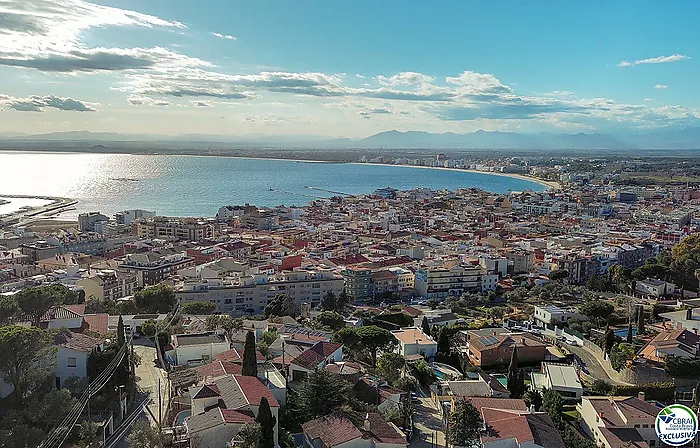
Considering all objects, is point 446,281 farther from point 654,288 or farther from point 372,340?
point 372,340

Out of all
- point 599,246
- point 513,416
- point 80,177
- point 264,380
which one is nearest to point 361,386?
point 264,380

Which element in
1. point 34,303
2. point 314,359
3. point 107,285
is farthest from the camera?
point 107,285

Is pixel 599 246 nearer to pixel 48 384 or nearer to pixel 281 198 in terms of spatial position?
pixel 48 384

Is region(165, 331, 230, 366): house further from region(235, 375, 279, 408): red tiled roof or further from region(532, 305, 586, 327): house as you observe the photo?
region(532, 305, 586, 327): house

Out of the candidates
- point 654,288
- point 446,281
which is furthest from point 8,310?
point 654,288

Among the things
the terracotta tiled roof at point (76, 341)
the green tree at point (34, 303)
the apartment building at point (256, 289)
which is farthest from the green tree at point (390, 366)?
the apartment building at point (256, 289)

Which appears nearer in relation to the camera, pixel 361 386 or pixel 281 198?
pixel 361 386

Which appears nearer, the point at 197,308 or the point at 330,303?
the point at 197,308

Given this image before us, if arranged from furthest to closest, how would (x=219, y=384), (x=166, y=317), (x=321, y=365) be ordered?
(x=166, y=317), (x=321, y=365), (x=219, y=384)
